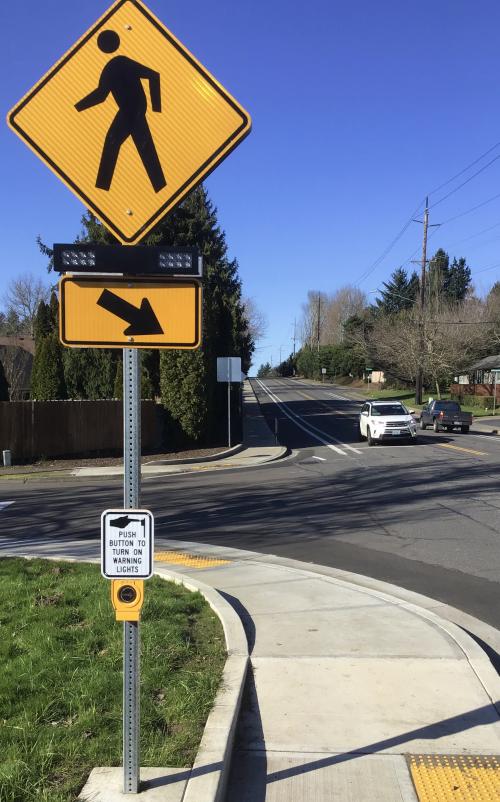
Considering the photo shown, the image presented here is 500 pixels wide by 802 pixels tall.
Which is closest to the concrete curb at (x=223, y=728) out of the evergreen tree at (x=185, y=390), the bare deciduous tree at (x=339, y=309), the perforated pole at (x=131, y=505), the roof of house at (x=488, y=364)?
the perforated pole at (x=131, y=505)

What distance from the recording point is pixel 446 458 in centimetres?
1934

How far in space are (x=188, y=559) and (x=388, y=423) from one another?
17.2m

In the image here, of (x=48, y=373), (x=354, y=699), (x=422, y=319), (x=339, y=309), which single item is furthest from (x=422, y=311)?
(x=339, y=309)

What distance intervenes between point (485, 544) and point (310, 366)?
344 feet

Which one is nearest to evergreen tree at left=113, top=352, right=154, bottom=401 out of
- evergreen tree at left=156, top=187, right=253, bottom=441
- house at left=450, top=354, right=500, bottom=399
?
evergreen tree at left=156, top=187, right=253, bottom=441

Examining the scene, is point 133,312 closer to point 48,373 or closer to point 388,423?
point 388,423

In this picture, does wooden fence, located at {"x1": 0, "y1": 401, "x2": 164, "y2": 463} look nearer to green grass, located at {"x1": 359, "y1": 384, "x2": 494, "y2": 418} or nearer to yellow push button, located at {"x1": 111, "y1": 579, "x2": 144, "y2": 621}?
yellow push button, located at {"x1": 111, "y1": 579, "x2": 144, "y2": 621}

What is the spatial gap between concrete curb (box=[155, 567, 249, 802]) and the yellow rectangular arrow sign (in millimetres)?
1968

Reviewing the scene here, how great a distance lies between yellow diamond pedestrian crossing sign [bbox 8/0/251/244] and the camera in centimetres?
285

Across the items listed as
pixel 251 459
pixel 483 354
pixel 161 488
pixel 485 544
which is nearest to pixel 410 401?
pixel 483 354

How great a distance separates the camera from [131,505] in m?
2.81

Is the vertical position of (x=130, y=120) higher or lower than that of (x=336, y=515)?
higher

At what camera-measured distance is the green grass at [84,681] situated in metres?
3.20

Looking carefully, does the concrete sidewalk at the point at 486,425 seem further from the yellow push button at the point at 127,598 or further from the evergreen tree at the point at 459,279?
the evergreen tree at the point at 459,279
